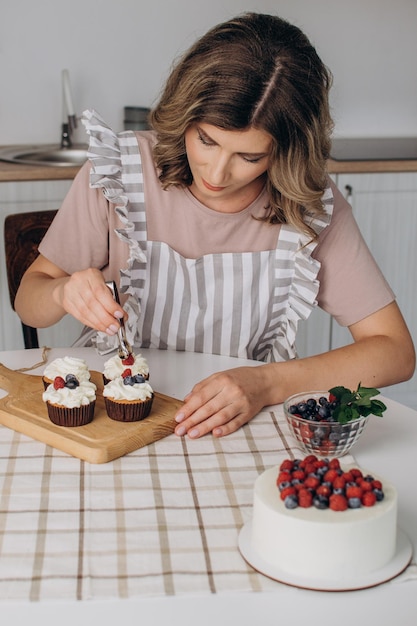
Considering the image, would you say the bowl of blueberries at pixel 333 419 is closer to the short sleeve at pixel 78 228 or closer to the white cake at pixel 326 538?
the white cake at pixel 326 538

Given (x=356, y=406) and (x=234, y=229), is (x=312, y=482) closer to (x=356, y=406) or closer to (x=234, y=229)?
(x=356, y=406)

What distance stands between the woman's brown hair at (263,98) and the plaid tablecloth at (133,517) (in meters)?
0.52

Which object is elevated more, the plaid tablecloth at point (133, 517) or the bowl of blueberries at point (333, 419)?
the bowl of blueberries at point (333, 419)

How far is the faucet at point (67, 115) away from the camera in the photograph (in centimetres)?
314

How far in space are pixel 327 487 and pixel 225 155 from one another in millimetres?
720

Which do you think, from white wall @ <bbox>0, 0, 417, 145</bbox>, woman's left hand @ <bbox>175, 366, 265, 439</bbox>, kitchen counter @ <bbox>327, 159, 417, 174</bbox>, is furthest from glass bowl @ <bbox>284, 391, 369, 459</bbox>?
white wall @ <bbox>0, 0, 417, 145</bbox>

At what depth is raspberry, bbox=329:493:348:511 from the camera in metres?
1.02

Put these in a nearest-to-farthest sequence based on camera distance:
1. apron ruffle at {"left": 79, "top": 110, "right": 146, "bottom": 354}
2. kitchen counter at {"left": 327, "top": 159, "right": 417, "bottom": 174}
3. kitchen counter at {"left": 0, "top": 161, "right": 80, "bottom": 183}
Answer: apron ruffle at {"left": 79, "top": 110, "right": 146, "bottom": 354} → kitchen counter at {"left": 0, "top": 161, "right": 80, "bottom": 183} → kitchen counter at {"left": 327, "top": 159, "right": 417, "bottom": 174}

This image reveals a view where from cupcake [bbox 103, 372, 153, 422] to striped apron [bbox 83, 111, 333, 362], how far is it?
0.35m

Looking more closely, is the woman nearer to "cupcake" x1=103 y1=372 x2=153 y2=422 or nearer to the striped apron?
the striped apron

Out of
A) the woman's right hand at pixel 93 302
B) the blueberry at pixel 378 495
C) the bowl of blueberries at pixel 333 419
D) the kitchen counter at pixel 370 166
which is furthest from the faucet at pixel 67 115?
the blueberry at pixel 378 495

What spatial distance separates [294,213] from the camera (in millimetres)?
1777

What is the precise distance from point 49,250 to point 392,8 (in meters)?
2.11

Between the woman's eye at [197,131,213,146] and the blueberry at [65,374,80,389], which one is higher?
the woman's eye at [197,131,213,146]
